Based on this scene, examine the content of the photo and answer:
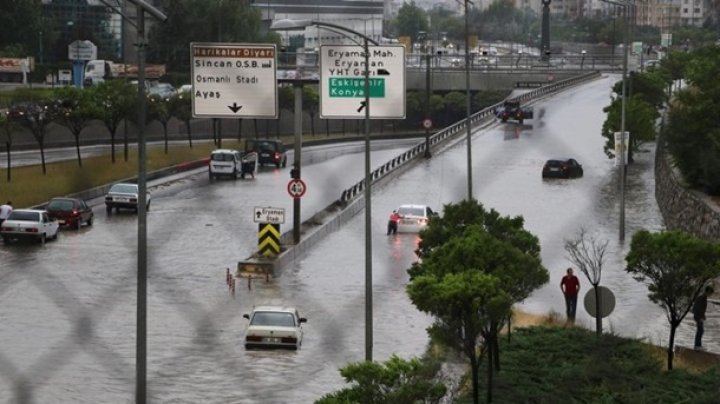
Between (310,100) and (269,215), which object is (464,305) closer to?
(269,215)

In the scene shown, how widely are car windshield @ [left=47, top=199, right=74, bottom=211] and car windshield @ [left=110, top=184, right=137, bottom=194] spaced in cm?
157

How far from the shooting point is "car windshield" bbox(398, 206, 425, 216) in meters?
18.5

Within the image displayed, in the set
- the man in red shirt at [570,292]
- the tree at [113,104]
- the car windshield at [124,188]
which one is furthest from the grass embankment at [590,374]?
the tree at [113,104]

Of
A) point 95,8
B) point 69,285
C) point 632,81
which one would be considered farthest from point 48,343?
point 95,8

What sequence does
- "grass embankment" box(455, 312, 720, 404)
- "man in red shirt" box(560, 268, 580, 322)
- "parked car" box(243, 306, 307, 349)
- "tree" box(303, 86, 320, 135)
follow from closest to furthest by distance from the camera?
"grass embankment" box(455, 312, 720, 404) < "parked car" box(243, 306, 307, 349) < "man in red shirt" box(560, 268, 580, 322) < "tree" box(303, 86, 320, 135)

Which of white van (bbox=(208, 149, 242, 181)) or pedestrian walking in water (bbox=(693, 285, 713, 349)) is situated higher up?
pedestrian walking in water (bbox=(693, 285, 713, 349))

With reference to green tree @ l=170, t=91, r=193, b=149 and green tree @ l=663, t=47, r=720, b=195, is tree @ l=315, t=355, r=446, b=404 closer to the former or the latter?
green tree @ l=663, t=47, r=720, b=195

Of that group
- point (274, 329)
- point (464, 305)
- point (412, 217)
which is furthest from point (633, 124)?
point (464, 305)

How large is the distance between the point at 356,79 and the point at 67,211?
5867 millimetres

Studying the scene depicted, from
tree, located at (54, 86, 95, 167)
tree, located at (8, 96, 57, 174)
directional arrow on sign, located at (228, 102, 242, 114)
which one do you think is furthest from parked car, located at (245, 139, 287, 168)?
directional arrow on sign, located at (228, 102, 242, 114)

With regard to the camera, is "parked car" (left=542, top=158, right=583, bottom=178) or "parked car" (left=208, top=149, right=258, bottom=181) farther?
"parked car" (left=208, top=149, right=258, bottom=181)

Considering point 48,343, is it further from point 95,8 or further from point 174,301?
point 95,8

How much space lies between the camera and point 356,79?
45.9 feet

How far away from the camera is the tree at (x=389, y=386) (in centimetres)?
727
